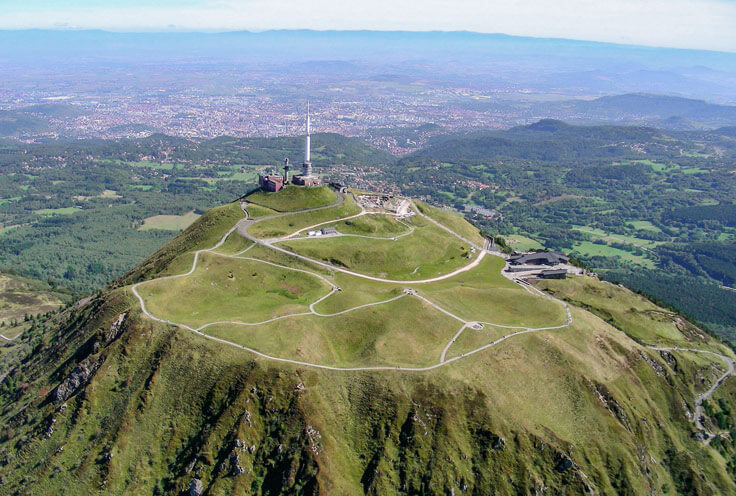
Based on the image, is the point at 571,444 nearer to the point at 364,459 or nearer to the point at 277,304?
the point at 364,459

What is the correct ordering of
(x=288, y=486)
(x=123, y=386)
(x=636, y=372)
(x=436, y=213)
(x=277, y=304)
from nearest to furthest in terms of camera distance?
(x=288, y=486), (x=123, y=386), (x=636, y=372), (x=277, y=304), (x=436, y=213)

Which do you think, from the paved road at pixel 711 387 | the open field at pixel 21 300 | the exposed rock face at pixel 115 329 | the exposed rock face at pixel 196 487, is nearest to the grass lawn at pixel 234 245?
the exposed rock face at pixel 115 329

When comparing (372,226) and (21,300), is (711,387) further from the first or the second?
(21,300)

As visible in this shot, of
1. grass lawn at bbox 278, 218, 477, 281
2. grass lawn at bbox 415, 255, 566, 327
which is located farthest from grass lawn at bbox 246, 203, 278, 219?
grass lawn at bbox 415, 255, 566, 327

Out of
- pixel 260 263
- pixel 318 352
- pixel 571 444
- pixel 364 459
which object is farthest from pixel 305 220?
pixel 571 444

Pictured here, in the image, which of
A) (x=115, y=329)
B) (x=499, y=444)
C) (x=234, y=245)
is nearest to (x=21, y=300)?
(x=234, y=245)
